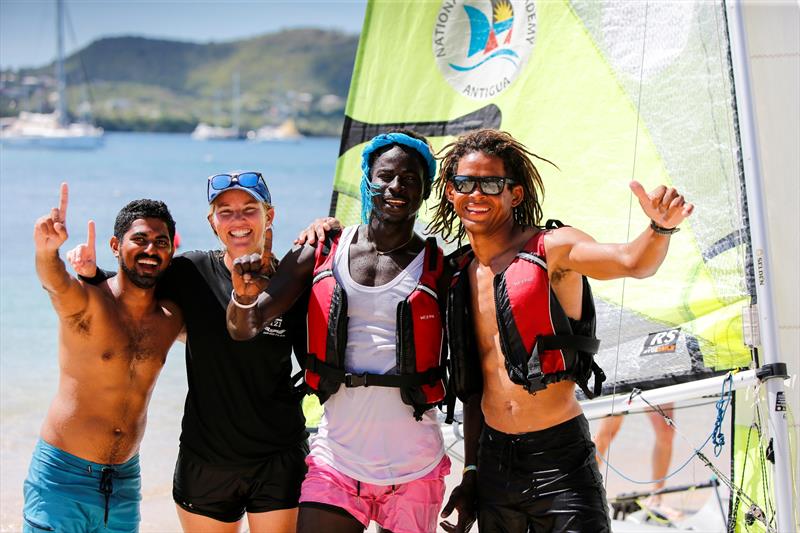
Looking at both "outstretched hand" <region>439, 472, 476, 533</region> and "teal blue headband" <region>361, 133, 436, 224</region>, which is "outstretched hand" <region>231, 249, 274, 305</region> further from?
"outstretched hand" <region>439, 472, 476, 533</region>

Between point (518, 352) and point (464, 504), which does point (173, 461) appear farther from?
point (518, 352)

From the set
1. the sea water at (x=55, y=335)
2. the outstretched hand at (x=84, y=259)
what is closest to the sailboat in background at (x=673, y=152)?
the sea water at (x=55, y=335)

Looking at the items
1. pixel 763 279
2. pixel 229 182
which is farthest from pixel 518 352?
pixel 763 279

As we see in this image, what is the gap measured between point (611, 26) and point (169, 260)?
2.45 meters

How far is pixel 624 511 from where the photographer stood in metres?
6.10

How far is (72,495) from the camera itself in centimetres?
365

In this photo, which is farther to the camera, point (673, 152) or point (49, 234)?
point (673, 152)

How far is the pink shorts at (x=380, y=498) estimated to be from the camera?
11.1 ft

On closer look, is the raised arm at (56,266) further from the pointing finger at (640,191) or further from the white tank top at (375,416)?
the pointing finger at (640,191)

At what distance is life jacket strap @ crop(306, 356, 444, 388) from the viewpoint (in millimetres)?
3391

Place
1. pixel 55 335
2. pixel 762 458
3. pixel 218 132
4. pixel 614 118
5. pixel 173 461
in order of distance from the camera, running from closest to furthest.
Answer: pixel 762 458
pixel 614 118
pixel 173 461
pixel 55 335
pixel 218 132

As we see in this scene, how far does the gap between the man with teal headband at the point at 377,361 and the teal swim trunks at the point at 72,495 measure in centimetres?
77

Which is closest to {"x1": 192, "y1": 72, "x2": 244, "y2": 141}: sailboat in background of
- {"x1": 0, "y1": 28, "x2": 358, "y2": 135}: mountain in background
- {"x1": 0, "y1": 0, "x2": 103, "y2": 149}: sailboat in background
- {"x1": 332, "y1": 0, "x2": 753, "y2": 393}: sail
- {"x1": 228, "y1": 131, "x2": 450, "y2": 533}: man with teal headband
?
{"x1": 0, "y1": 28, "x2": 358, "y2": 135}: mountain in background

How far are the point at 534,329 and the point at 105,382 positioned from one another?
156 cm
